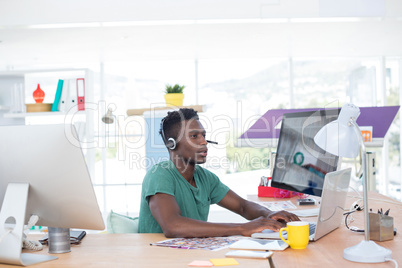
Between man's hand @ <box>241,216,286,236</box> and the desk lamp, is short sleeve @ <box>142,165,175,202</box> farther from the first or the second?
the desk lamp

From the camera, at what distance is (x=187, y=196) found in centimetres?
203

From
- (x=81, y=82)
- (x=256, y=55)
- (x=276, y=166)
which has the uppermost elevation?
(x=256, y=55)

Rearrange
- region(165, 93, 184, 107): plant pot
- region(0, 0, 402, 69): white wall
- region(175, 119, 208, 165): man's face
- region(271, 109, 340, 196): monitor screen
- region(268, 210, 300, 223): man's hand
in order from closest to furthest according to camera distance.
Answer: region(268, 210, 300, 223): man's hand < region(271, 109, 340, 196): monitor screen < region(175, 119, 208, 165): man's face < region(165, 93, 184, 107): plant pot < region(0, 0, 402, 69): white wall

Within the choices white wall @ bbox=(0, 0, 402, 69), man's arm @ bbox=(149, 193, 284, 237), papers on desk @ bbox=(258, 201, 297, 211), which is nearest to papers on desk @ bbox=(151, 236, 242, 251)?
man's arm @ bbox=(149, 193, 284, 237)

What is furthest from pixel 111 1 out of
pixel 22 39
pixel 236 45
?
pixel 236 45

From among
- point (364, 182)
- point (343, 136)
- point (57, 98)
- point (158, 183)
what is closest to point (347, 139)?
point (343, 136)

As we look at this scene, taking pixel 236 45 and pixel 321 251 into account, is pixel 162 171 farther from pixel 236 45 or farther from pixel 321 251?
pixel 236 45

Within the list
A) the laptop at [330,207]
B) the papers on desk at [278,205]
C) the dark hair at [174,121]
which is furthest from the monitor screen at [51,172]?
the papers on desk at [278,205]

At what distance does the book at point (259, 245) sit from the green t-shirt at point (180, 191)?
1.29 ft

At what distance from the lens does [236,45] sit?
644 cm

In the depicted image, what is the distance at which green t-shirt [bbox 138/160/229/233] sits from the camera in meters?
1.87

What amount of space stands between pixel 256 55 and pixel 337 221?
567 cm

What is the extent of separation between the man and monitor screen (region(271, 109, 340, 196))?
20cm

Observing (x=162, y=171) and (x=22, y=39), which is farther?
(x=22, y=39)
